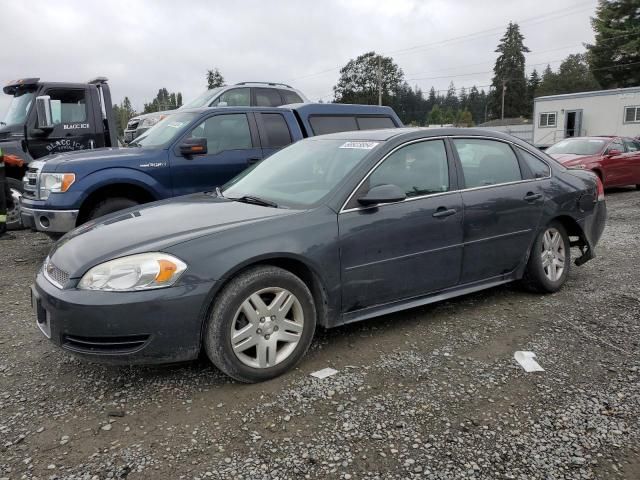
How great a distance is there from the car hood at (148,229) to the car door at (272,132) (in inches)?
122

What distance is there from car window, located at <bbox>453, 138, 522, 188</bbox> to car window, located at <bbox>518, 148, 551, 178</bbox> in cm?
14

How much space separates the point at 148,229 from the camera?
10.9ft

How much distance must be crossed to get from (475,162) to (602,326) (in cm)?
161

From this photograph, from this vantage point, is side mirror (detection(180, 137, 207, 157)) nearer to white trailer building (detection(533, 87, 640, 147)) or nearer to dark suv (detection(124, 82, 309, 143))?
dark suv (detection(124, 82, 309, 143))

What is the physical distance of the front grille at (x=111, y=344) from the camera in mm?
2908

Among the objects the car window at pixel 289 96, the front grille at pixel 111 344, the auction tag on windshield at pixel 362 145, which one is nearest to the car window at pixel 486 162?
the auction tag on windshield at pixel 362 145

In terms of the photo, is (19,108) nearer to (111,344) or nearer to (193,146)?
(193,146)

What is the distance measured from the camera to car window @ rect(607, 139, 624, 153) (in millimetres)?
13116

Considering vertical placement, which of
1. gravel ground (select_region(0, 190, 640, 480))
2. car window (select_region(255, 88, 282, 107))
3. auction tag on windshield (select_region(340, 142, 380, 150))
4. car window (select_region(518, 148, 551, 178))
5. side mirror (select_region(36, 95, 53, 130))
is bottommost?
gravel ground (select_region(0, 190, 640, 480))

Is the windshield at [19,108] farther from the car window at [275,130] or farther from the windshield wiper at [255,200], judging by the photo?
the windshield wiper at [255,200]

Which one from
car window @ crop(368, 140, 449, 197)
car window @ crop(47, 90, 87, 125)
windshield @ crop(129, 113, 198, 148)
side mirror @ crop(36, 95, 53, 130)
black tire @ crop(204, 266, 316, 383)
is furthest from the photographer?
car window @ crop(47, 90, 87, 125)

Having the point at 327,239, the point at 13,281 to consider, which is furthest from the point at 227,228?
the point at 13,281

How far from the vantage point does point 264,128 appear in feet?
22.9

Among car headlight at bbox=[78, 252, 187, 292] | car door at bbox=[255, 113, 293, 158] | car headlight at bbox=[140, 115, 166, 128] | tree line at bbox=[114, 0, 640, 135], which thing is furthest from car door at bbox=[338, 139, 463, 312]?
tree line at bbox=[114, 0, 640, 135]
